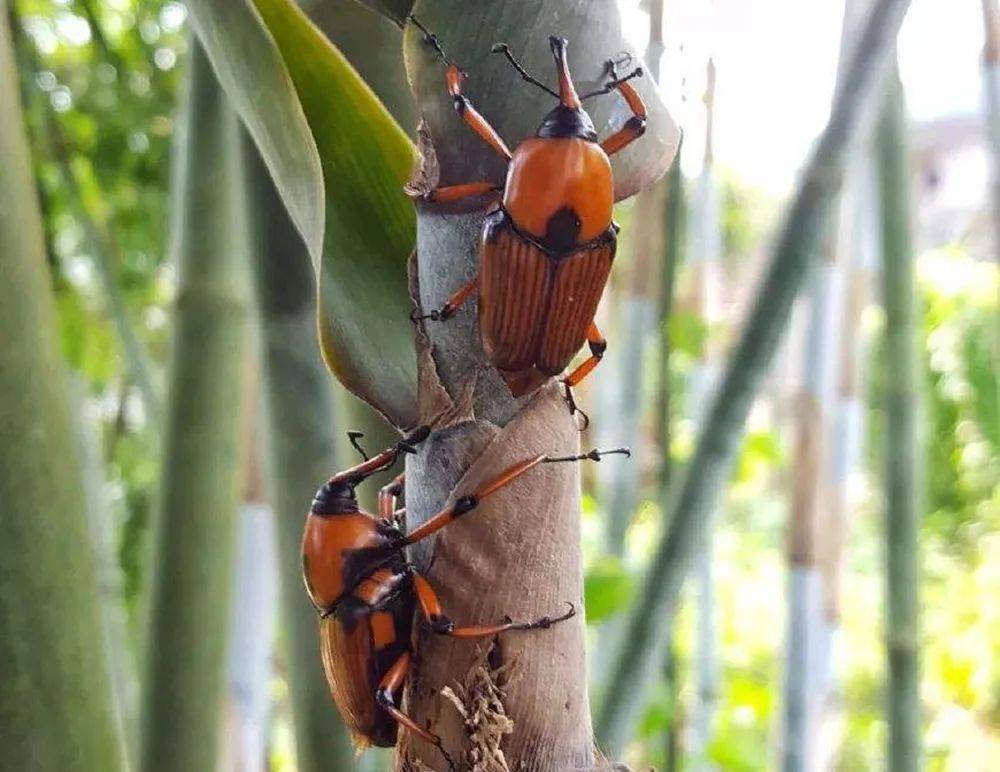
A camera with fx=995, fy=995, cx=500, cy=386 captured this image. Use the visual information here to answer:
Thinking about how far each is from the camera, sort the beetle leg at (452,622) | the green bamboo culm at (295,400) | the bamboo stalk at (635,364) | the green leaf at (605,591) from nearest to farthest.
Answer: the beetle leg at (452,622), the green bamboo culm at (295,400), the green leaf at (605,591), the bamboo stalk at (635,364)

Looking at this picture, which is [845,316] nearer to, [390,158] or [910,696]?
A: [910,696]

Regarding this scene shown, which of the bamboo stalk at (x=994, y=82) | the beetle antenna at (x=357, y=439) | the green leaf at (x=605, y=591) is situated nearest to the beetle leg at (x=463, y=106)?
the beetle antenna at (x=357, y=439)

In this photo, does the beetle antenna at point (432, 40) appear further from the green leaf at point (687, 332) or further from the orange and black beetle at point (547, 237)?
the green leaf at point (687, 332)

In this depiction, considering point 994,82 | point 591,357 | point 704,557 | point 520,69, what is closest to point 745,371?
point 591,357

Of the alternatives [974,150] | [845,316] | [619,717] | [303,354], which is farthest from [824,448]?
[974,150]

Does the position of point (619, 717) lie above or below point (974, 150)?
below

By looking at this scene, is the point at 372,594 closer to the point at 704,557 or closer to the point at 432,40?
the point at 432,40

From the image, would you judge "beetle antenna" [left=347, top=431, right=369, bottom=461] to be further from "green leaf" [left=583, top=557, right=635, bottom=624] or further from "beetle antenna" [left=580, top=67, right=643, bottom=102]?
"green leaf" [left=583, top=557, right=635, bottom=624]
